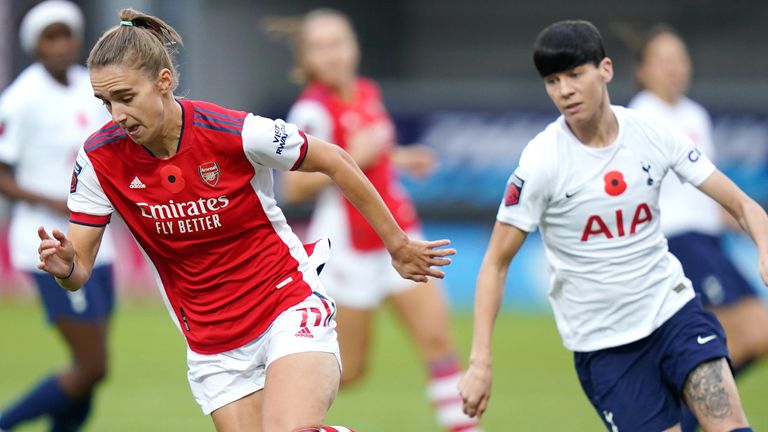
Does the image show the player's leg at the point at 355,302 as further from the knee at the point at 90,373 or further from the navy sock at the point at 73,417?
the navy sock at the point at 73,417

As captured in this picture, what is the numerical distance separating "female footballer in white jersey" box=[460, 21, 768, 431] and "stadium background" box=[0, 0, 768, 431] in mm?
2539

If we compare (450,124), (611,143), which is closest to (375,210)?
(611,143)

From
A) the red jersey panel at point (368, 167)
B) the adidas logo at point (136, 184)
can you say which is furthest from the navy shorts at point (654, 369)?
the red jersey panel at point (368, 167)

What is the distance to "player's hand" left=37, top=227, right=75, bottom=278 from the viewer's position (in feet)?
14.9

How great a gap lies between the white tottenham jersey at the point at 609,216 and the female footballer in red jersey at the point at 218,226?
0.55m

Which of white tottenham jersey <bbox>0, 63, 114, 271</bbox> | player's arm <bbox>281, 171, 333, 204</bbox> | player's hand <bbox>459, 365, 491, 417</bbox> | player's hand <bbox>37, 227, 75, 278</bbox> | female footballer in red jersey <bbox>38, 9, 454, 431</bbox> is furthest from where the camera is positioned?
player's arm <bbox>281, 171, 333, 204</bbox>

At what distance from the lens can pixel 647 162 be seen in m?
5.19

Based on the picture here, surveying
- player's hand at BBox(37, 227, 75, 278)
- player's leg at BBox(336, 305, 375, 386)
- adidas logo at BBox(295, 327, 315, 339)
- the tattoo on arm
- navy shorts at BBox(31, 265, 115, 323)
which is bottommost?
player's leg at BBox(336, 305, 375, 386)

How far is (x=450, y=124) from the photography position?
54.1 feet

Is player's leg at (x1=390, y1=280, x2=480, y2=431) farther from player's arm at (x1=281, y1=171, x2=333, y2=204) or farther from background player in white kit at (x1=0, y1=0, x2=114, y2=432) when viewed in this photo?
background player in white kit at (x1=0, y1=0, x2=114, y2=432)

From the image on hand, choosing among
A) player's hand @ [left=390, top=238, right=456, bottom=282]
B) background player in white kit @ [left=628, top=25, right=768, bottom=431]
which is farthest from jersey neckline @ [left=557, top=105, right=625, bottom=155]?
background player in white kit @ [left=628, top=25, right=768, bottom=431]

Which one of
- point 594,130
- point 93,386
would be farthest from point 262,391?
point 93,386

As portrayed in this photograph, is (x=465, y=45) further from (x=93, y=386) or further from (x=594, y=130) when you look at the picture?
(x=594, y=130)

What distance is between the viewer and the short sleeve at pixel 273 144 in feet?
15.7
